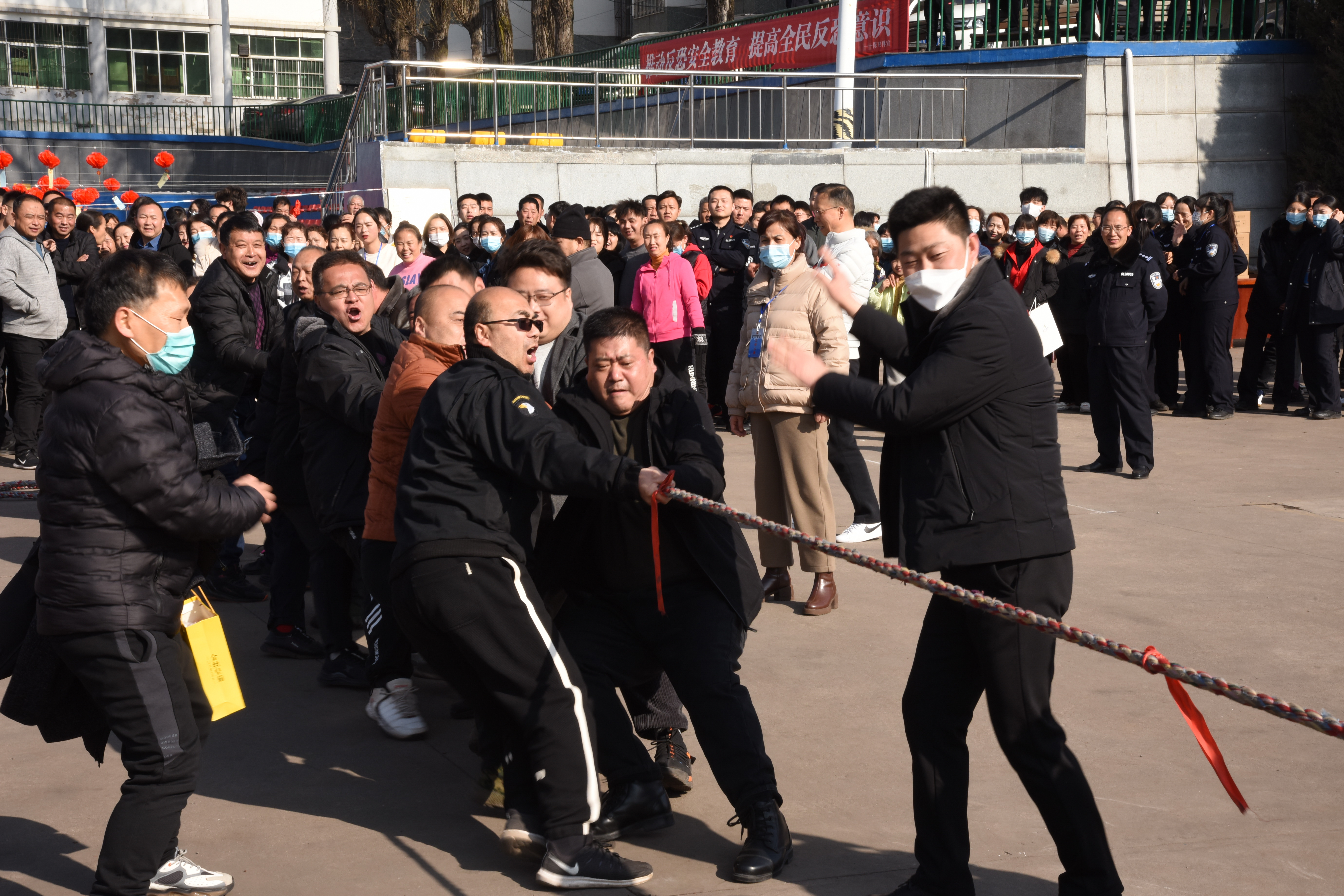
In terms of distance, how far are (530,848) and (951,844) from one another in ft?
3.79

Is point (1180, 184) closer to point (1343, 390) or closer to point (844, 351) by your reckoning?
point (1343, 390)

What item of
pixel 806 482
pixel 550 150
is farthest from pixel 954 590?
pixel 550 150

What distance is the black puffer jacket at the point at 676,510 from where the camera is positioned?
407 cm

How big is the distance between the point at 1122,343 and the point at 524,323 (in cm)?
645

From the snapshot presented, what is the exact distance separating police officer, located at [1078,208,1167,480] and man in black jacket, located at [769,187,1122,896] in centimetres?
613

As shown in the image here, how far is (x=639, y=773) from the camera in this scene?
4.01 metres

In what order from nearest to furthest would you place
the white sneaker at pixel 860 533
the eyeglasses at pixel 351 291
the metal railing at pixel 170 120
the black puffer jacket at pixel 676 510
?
the black puffer jacket at pixel 676 510 → the eyeglasses at pixel 351 291 → the white sneaker at pixel 860 533 → the metal railing at pixel 170 120

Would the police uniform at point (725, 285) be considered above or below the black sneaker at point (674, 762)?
above

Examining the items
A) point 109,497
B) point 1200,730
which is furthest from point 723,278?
point 1200,730

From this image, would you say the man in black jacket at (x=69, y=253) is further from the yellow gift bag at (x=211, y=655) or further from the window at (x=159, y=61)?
the window at (x=159, y=61)

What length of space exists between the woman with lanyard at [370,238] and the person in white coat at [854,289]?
355 centimetres

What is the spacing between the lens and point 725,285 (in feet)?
37.6

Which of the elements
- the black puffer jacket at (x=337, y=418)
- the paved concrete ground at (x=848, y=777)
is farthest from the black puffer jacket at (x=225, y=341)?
the black puffer jacket at (x=337, y=418)

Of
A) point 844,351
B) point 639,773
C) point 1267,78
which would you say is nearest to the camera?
point 639,773
